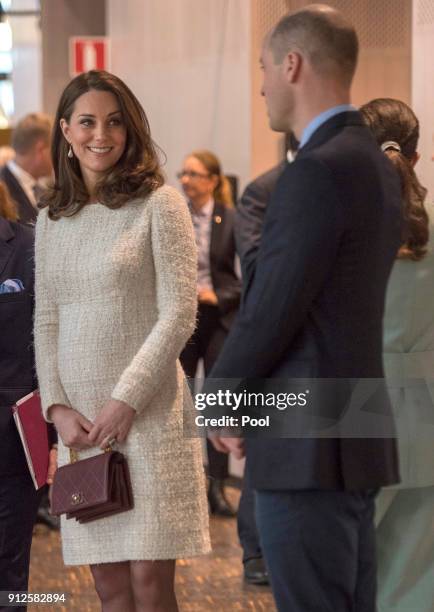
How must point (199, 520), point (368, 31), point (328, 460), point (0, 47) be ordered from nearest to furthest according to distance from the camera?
point (328, 460)
point (199, 520)
point (368, 31)
point (0, 47)

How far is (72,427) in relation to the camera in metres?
3.56

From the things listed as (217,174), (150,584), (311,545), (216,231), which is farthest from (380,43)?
(217,174)

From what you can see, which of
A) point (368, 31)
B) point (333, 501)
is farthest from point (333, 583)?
point (368, 31)

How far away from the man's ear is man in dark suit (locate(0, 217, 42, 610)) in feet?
4.70

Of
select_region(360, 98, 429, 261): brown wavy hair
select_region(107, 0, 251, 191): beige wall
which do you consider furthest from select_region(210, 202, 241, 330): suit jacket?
select_region(360, 98, 429, 261): brown wavy hair

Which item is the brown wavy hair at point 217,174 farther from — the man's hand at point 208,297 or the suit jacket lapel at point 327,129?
the suit jacket lapel at point 327,129

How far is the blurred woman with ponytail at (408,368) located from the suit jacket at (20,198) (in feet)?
14.4

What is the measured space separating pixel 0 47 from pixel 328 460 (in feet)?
125

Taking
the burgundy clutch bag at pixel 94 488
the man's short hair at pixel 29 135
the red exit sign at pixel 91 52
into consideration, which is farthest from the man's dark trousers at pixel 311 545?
the red exit sign at pixel 91 52

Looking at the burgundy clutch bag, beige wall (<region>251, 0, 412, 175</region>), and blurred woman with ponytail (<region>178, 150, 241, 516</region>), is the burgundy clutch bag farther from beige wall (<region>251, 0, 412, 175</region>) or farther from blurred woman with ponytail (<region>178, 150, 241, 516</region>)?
blurred woman with ponytail (<region>178, 150, 241, 516</region>)

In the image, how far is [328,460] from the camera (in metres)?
2.78

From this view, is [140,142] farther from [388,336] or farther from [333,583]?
[333,583]

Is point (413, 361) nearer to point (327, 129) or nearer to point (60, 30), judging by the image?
point (327, 129)

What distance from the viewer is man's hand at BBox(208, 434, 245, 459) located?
2850 mm
